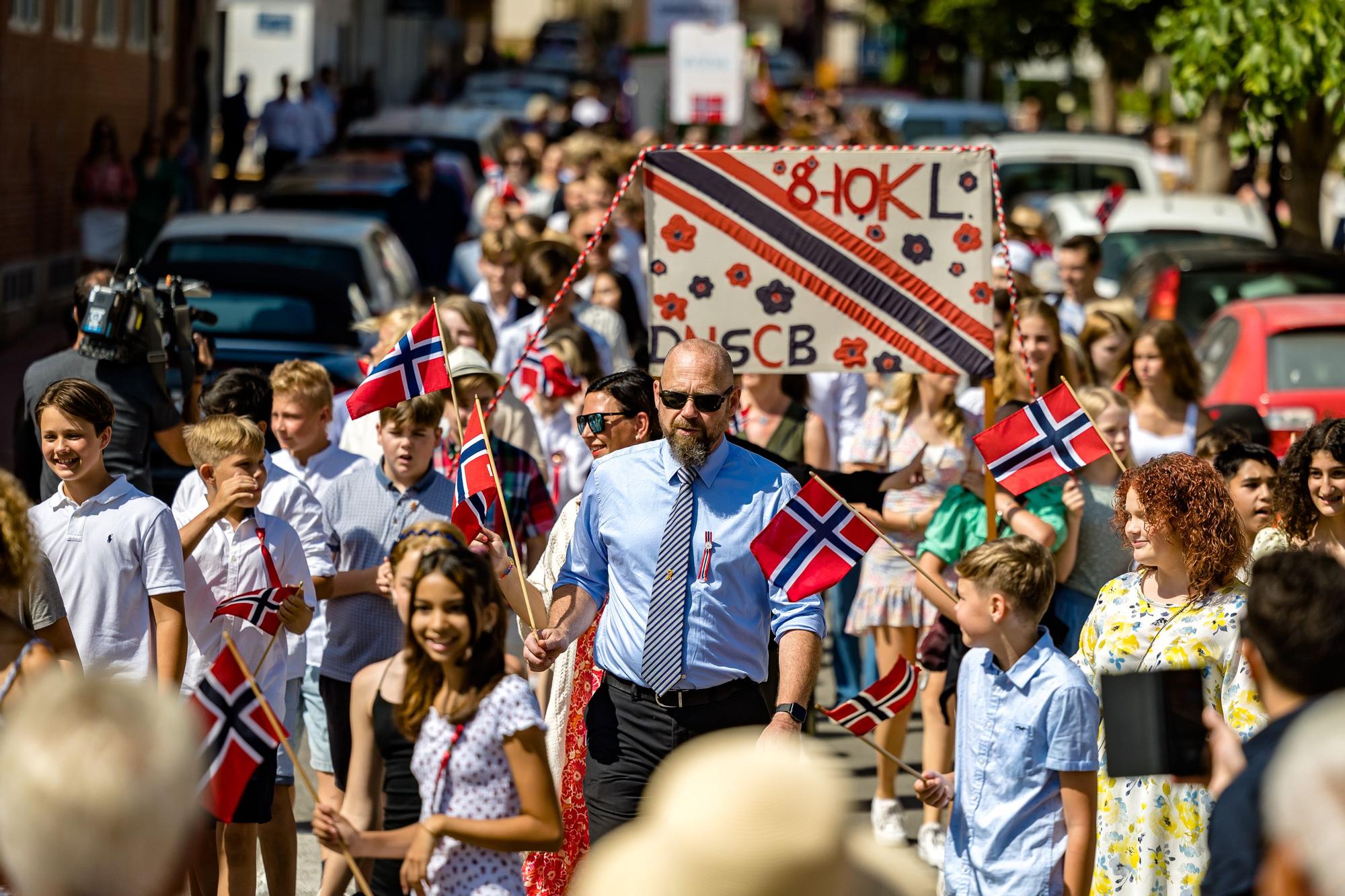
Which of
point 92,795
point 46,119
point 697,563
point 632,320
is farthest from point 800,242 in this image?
point 46,119

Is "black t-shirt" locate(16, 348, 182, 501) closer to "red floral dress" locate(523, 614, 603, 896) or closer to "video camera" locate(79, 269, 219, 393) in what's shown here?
"video camera" locate(79, 269, 219, 393)

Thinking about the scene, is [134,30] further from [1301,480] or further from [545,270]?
[1301,480]

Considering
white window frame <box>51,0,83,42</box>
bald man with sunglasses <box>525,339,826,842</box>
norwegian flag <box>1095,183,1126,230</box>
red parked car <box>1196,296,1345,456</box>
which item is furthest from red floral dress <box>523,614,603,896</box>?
white window frame <box>51,0,83,42</box>

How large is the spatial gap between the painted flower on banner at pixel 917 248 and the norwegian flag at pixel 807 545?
2.04 metres

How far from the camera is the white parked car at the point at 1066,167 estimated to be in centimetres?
2045

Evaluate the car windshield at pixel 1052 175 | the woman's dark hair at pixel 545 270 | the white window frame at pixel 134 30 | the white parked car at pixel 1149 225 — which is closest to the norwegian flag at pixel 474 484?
the woman's dark hair at pixel 545 270

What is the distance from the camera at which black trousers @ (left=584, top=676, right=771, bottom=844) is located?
219 inches

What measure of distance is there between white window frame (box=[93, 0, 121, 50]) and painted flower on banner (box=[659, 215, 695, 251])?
17181 mm

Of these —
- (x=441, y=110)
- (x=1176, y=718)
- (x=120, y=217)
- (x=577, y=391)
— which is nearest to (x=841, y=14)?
(x=441, y=110)

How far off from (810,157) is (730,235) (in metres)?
0.45

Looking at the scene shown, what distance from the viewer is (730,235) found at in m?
7.74

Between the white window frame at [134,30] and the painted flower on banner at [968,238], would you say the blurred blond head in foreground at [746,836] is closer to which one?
the painted flower on banner at [968,238]

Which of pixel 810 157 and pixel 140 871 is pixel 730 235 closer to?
pixel 810 157

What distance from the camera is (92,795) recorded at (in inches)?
115
